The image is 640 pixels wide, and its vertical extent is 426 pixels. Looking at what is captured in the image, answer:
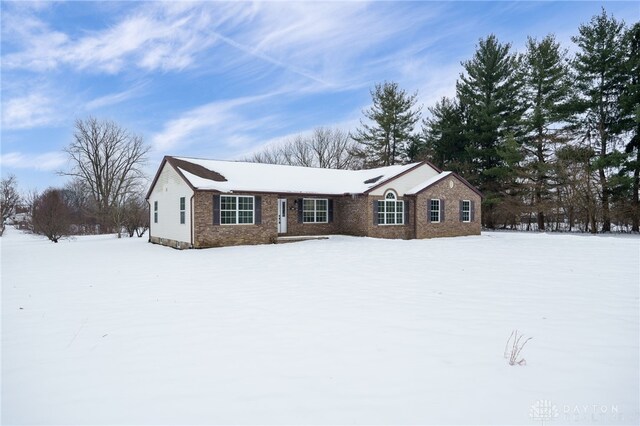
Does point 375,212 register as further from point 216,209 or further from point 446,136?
point 446,136

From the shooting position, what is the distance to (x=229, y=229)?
15.8 meters

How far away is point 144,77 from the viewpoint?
19.7 metres

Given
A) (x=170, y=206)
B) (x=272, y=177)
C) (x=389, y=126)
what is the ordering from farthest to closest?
(x=389, y=126) → (x=272, y=177) → (x=170, y=206)

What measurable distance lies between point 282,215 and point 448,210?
10251 mm

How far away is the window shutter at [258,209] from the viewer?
16.5 m

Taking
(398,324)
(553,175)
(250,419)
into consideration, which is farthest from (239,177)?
(553,175)

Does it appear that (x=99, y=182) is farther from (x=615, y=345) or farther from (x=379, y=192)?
(x=615, y=345)

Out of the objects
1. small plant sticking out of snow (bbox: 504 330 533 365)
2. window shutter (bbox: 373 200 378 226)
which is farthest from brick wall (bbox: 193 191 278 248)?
small plant sticking out of snow (bbox: 504 330 533 365)

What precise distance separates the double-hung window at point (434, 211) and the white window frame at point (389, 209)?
1.72 m

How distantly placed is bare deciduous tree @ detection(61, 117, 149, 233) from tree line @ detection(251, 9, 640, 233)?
27.2m

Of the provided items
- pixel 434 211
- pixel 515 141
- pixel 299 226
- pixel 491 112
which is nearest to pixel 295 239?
pixel 299 226

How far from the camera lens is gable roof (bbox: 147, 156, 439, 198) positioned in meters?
16.1

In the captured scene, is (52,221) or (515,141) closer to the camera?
(52,221)

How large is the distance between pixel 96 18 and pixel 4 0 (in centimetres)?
308
